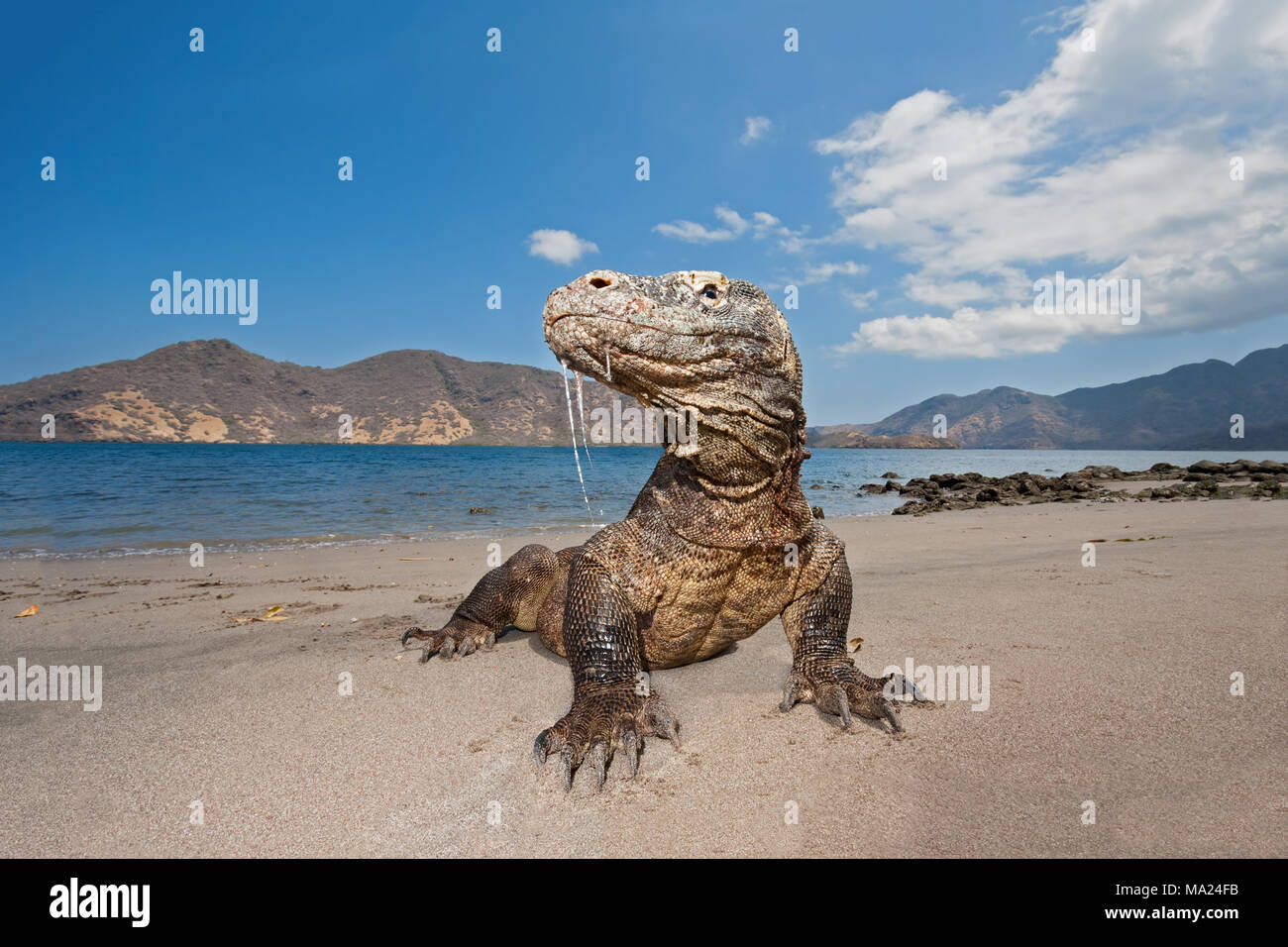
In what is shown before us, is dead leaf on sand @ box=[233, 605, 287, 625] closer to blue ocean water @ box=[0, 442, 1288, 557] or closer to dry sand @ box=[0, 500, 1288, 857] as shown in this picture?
dry sand @ box=[0, 500, 1288, 857]

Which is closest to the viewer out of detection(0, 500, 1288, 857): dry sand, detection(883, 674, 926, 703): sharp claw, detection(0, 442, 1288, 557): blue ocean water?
detection(0, 500, 1288, 857): dry sand

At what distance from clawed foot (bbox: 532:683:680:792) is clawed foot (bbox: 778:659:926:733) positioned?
→ 0.88 metres

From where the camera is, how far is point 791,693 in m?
3.90

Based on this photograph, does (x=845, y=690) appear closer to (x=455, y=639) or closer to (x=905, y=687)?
(x=905, y=687)

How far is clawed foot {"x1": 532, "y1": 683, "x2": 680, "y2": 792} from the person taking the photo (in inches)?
123

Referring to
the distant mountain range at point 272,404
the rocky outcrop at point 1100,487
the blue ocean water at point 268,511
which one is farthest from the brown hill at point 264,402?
the rocky outcrop at point 1100,487

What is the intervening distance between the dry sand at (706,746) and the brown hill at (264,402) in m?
121

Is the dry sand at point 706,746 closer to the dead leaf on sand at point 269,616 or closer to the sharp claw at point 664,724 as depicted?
the sharp claw at point 664,724

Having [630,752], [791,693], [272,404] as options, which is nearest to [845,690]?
[791,693]

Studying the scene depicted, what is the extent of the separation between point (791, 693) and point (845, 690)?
32 centimetres

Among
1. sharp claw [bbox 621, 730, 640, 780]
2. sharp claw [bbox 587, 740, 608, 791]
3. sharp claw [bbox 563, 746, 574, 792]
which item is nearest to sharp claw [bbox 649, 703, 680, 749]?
sharp claw [bbox 621, 730, 640, 780]

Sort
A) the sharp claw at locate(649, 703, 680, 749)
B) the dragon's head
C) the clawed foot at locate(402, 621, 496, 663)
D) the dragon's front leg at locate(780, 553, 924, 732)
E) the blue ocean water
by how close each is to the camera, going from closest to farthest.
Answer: the dragon's head < the sharp claw at locate(649, 703, 680, 749) < the dragon's front leg at locate(780, 553, 924, 732) < the clawed foot at locate(402, 621, 496, 663) < the blue ocean water

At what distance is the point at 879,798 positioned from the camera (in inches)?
109

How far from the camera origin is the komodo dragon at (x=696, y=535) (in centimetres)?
325
